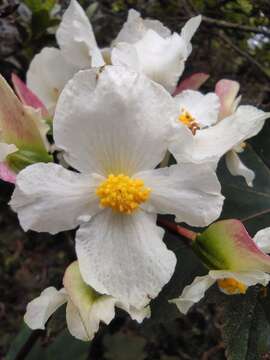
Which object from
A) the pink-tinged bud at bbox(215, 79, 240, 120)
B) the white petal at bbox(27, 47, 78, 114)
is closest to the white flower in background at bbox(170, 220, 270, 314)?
the pink-tinged bud at bbox(215, 79, 240, 120)

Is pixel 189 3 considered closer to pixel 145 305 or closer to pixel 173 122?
pixel 173 122

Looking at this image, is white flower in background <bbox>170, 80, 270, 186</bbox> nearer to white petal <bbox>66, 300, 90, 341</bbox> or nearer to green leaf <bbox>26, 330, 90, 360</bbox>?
white petal <bbox>66, 300, 90, 341</bbox>

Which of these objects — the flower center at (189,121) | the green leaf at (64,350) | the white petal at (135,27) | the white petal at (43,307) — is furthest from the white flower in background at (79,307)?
the green leaf at (64,350)

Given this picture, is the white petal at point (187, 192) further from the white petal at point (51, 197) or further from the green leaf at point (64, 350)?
the green leaf at point (64, 350)

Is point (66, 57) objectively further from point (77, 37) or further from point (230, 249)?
point (230, 249)

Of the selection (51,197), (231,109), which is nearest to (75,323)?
(51,197)

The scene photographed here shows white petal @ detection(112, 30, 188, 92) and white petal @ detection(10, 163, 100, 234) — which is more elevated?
Answer: white petal @ detection(112, 30, 188, 92)
